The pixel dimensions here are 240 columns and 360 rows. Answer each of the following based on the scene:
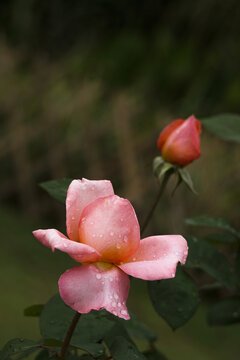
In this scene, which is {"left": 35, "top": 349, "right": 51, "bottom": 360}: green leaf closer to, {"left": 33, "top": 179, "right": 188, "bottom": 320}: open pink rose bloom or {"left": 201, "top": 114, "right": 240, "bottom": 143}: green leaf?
{"left": 33, "top": 179, "right": 188, "bottom": 320}: open pink rose bloom

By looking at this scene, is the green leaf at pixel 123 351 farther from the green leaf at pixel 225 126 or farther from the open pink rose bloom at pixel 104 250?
the green leaf at pixel 225 126

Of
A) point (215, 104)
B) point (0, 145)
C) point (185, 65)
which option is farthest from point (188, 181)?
point (185, 65)

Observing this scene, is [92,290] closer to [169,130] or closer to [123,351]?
[123,351]

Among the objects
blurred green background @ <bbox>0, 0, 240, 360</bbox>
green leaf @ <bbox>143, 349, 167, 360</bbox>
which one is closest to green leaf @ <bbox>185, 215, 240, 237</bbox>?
green leaf @ <bbox>143, 349, 167, 360</bbox>

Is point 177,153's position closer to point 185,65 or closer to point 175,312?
point 175,312

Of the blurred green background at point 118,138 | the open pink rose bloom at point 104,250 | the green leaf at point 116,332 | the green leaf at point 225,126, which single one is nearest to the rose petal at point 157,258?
the open pink rose bloom at point 104,250

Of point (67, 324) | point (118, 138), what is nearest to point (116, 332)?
point (67, 324)

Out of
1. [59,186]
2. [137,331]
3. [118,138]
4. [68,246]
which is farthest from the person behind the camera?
[118,138]

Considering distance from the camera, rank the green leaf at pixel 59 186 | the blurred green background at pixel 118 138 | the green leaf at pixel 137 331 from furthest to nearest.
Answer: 1. the blurred green background at pixel 118 138
2. the green leaf at pixel 137 331
3. the green leaf at pixel 59 186
